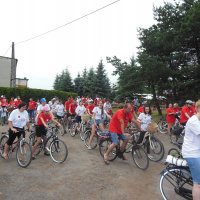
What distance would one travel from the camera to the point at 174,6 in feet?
93.7

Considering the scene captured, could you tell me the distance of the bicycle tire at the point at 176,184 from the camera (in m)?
5.91

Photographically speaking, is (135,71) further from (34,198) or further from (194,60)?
(34,198)

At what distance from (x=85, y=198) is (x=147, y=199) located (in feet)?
4.20

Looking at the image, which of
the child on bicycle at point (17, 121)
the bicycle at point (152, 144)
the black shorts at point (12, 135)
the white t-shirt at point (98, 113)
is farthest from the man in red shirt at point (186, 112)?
the black shorts at point (12, 135)

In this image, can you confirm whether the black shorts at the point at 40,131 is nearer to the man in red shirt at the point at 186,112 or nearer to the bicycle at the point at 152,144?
the bicycle at the point at 152,144

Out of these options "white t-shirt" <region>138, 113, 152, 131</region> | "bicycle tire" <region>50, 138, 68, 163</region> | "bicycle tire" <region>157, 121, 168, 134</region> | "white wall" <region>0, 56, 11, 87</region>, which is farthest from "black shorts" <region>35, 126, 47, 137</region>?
"white wall" <region>0, 56, 11, 87</region>

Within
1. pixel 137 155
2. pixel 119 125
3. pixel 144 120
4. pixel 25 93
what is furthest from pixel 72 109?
pixel 25 93

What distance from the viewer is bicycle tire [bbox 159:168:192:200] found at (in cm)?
591

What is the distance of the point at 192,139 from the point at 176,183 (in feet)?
4.30

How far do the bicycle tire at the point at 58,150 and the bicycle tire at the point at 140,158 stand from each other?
212 cm

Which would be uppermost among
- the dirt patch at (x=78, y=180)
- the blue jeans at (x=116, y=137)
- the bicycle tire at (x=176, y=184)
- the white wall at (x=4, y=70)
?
the white wall at (x=4, y=70)

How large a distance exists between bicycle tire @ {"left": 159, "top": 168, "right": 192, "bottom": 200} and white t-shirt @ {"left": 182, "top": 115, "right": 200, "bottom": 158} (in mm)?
940

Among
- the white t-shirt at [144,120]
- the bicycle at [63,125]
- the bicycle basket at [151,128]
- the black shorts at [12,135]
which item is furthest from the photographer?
the bicycle at [63,125]

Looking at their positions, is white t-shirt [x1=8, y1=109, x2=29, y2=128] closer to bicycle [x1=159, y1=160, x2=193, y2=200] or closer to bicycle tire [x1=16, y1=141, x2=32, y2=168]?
bicycle tire [x1=16, y1=141, x2=32, y2=168]
